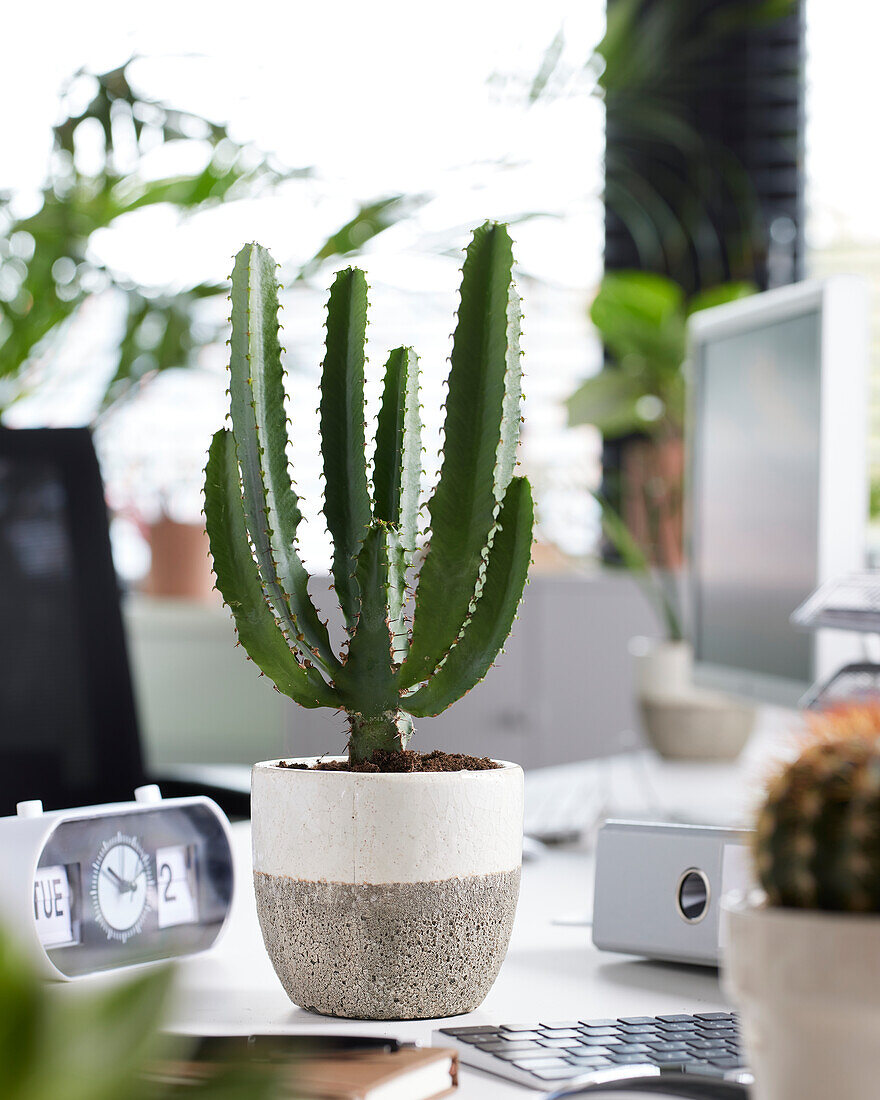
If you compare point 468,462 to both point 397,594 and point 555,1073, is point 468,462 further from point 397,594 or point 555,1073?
point 555,1073

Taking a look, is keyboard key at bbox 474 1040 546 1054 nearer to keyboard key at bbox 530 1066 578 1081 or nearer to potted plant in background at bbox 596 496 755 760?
keyboard key at bbox 530 1066 578 1081

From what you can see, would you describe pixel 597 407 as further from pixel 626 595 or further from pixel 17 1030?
pixel 17 1030

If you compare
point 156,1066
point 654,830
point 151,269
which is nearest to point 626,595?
point 151,269

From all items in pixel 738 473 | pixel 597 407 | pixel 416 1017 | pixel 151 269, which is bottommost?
pixel 416 1017

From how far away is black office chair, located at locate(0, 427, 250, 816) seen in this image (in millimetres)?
1289

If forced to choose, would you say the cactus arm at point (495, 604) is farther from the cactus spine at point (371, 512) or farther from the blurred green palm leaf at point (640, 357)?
the blurred green palm leaf at point (640, 357)

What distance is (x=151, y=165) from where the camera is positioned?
2.06 meters

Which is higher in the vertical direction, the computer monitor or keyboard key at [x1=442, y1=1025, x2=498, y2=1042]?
the computer monitor

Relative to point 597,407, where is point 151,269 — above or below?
above

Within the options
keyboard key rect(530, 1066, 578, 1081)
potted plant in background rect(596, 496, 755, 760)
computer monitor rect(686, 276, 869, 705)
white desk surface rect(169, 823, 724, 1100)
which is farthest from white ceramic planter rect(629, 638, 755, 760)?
keyboard key rect(530, 1066, 578, 1081)

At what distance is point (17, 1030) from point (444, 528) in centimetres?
46

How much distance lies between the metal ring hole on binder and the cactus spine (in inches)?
8.0

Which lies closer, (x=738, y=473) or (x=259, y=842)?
(x=259, y=842)

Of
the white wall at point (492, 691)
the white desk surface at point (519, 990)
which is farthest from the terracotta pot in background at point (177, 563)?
the white desk surface at point (519, 990)
